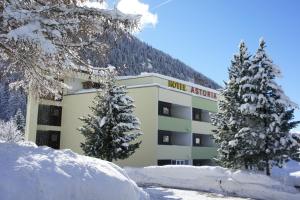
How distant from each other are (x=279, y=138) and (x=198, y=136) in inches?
816

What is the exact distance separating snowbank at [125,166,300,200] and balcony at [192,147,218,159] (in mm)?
13963

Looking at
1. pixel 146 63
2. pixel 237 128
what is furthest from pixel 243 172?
pixel 146 63

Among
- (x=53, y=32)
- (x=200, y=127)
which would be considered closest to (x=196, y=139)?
(x=200, y=127)

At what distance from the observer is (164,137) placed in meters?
39.8

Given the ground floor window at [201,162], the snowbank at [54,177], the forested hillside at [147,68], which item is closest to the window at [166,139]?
the ground floor window at [201,162]

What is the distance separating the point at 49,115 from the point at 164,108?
11.5 m

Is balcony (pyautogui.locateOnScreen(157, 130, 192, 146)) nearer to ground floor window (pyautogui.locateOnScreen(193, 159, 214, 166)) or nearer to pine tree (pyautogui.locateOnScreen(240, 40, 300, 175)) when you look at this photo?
ground floor window (pyautogui.locateOnScreen(193, 159, 214, 166))

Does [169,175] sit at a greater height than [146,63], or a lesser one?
lesser

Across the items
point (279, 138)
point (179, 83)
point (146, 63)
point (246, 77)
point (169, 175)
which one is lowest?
point (169, 175)

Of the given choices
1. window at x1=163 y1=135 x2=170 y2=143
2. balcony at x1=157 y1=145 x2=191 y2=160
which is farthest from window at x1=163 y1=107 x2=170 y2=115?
balcony at x1=157 y1=145 x2=191 y2=160

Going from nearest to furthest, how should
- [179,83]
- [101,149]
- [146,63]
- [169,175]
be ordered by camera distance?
[169,175]
[101,149]
[179,83]
[146,63]

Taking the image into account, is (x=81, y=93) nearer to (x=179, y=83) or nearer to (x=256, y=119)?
(x=179, y=83)

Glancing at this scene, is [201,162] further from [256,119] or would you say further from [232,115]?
[256,119]

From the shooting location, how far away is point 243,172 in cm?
2458
